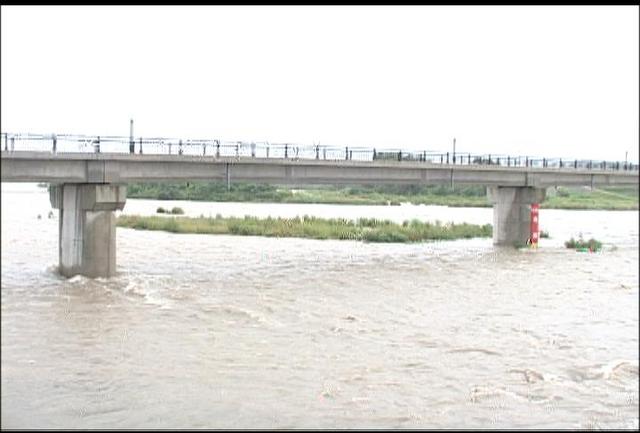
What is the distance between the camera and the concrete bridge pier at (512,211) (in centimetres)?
5034

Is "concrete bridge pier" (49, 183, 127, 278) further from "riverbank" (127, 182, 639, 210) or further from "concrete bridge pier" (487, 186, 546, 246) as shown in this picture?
"concrete bridge pier" (487, 186, 546, 246)

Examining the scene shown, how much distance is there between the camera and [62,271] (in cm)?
2633

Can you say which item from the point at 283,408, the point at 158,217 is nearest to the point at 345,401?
the point at 283,408

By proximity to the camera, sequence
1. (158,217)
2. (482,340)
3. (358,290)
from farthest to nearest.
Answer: (158,217)
(358,290)
(482,340)

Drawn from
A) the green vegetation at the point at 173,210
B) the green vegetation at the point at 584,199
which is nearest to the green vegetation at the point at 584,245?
the green vegetation at the point at 584,199

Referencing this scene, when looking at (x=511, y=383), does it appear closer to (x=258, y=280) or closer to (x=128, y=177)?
(x=258, y=280)

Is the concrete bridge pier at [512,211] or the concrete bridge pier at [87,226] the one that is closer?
the concrete bridge pier at [87,226]

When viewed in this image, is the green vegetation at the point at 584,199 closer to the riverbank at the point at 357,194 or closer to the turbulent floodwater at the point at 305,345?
the riverbank at the point at 357,194

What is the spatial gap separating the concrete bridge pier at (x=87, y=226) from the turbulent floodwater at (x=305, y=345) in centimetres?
91

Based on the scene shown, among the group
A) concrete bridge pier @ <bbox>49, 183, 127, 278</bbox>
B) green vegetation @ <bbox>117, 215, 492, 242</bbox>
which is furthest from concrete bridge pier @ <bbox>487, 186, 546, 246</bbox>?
concrete bridge pier @ <bbox>49, 183, 127, 278</bbox>

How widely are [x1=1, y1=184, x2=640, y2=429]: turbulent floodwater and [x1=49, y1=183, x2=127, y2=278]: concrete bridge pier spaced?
3.00 ft

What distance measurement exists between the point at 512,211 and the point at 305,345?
3759 cm

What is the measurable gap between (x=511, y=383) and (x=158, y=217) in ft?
105

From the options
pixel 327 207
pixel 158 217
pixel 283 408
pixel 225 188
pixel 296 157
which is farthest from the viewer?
pixel 327 207
